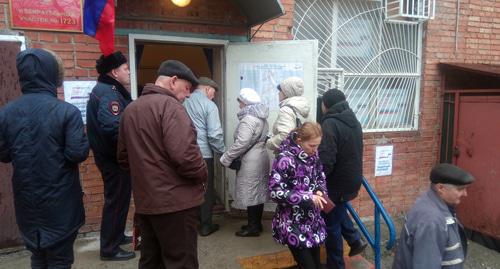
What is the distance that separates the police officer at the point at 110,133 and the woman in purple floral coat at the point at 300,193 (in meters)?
1.19

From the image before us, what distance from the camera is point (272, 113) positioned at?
4.05m

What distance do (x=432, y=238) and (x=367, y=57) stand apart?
3300mm

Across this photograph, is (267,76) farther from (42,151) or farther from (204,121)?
(42,151)

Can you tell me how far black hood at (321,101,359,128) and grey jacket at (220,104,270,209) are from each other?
60cm

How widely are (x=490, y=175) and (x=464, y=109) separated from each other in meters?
0.87

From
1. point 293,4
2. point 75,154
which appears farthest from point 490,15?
point 75,154

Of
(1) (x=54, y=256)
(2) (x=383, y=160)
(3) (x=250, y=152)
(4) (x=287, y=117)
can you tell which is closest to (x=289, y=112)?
(4) (x=287, y=117)

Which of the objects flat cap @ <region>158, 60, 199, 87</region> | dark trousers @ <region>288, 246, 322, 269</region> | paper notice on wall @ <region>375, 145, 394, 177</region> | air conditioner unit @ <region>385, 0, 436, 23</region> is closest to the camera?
flat cap @ <region>158, 60, 199, 87</region>

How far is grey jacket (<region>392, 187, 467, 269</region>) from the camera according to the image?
2074mm

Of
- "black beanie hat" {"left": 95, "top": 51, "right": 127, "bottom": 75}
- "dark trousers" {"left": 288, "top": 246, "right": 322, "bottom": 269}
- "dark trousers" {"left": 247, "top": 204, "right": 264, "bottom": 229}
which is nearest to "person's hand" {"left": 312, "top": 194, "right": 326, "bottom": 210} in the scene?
"dark trousers" {"left": 288, "top": 246, "right": 322, "bottom": 269}

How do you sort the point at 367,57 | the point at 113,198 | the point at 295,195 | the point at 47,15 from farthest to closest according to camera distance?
the point at 367,57 → the point at 47,15 → the point at 113,198 → the point at 295,195

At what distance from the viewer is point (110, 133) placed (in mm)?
2773

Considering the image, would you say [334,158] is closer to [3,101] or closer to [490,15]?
[3,101]

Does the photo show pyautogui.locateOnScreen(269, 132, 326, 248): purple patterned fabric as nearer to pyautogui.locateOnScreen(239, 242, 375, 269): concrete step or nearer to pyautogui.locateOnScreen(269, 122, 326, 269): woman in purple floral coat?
pyautogui.locateOnScreen(269, 122, 326, 269): woman in purple floral coat
